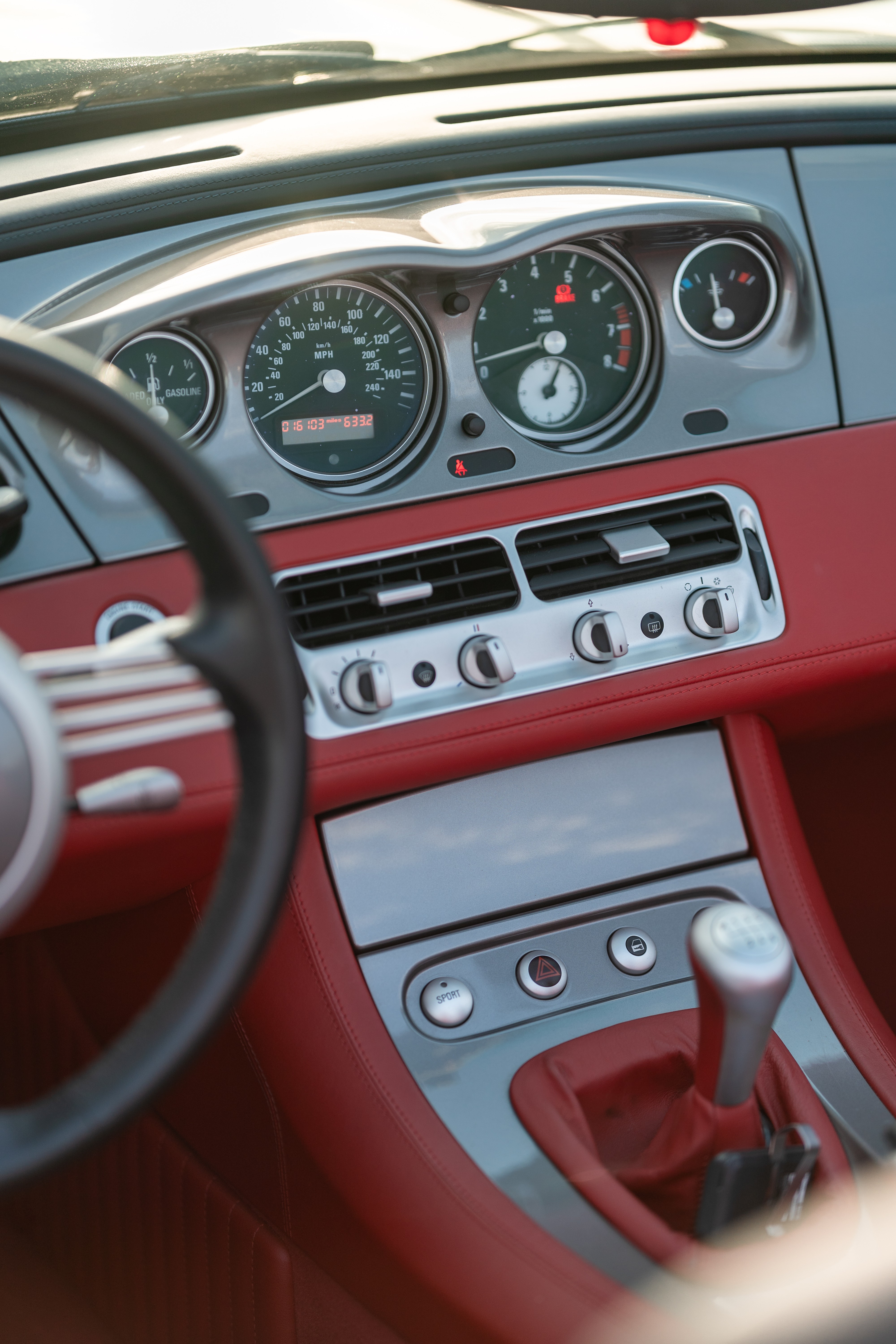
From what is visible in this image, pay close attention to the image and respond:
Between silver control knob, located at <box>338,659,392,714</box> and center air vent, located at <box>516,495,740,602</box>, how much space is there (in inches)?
11.7

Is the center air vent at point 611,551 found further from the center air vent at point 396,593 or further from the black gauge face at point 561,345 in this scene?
the black gauge face at point 561,345

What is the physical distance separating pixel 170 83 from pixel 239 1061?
5.07 feet

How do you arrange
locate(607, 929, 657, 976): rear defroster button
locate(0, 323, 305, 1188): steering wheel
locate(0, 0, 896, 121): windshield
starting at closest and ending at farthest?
locate(0, 323, 305, 1188): steering wheel → locate(0, 0, 896, 121): windshield → locate(607, 929, 657, 976): rear defroster button

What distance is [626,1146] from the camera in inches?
67.7

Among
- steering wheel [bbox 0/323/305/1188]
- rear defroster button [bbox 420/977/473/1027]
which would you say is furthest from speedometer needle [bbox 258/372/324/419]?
rear defroster button [bbox 420/977/473/1027]

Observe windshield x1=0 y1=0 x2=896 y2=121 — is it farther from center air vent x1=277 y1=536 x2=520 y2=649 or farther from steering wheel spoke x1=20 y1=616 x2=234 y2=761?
steering wheel spoke x1=20 y1=616 x2=234 y2=761

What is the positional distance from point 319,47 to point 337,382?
56 cm

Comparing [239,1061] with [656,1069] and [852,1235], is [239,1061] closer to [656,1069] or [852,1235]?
[656,1069]

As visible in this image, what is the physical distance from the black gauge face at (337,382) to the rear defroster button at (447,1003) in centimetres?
A: 81

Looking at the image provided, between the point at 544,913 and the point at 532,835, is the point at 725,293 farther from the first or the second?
the point at 544,913

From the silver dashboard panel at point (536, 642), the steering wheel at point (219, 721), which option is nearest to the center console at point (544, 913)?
the silver dashboard panel at point (536, 642)

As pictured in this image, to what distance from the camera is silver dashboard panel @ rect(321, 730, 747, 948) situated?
6.04 ft

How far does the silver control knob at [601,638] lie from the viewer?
1826mm

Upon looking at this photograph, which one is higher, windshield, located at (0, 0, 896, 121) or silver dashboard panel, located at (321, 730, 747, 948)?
windshield, located at (0, 0, 896, 121)
